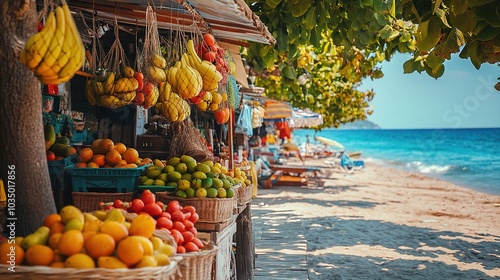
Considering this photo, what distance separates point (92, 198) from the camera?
425 cm

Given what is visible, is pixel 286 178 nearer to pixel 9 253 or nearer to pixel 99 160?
pixel 99 160

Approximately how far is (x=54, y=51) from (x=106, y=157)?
240 cm

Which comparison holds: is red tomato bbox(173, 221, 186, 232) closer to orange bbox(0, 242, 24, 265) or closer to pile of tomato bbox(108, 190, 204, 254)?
pile of tomato bbox(108, 190, 204, 254)

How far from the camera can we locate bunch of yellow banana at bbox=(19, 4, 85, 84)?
2230 mm

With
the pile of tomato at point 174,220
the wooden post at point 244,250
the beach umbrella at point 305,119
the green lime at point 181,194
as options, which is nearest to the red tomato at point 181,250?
the pile of tomato at point 174,220

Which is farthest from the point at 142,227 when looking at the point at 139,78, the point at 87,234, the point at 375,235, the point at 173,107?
the point at 375,235

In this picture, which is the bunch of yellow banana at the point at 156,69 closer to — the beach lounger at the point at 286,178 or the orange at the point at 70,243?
the orange at the point at 70,243

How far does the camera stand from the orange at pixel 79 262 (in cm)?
225

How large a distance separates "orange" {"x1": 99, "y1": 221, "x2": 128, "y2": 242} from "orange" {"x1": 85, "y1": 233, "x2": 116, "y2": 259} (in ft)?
0.30

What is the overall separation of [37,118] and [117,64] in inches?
91.8

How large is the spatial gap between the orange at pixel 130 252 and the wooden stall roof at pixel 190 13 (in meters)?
2.14

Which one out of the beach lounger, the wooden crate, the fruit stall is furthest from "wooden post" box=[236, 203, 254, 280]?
the beach lounger

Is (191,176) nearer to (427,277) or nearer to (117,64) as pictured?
(117,64)

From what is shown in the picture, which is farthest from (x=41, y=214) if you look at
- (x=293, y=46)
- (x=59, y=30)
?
(x=293, y=46)
